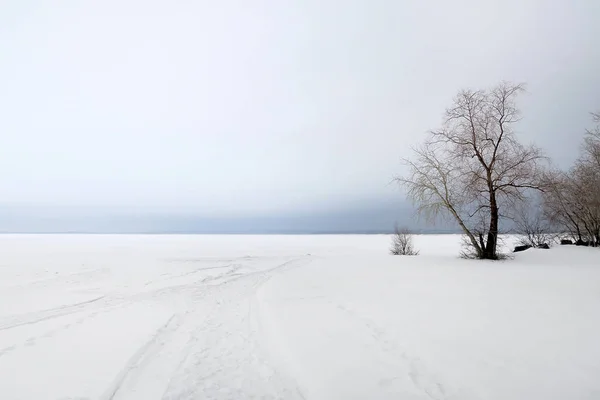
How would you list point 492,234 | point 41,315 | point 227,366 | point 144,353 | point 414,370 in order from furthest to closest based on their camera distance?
point 492,234
point 41,315
point 144,353
point 227,366
point 414,370

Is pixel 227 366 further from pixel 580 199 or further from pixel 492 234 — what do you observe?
pixel 580 199

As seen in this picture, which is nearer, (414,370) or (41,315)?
(414,370)

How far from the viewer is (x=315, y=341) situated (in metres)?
4.72

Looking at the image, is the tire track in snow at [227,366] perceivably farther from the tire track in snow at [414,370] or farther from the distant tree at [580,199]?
the distant tree at [580,199]

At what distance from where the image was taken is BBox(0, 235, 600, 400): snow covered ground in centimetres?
332

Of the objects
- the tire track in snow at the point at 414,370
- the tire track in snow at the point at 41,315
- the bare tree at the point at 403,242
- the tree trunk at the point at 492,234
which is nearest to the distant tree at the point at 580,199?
the tree trunk at the point at 492,234

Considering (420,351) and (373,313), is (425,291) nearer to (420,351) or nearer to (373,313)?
(373,313)

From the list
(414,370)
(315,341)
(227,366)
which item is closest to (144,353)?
(227,366)

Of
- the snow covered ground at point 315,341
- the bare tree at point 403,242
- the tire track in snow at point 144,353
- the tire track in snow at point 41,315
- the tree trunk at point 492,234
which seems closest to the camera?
the snow covered ground at point 315,341

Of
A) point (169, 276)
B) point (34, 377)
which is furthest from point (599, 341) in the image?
point (169, 276)

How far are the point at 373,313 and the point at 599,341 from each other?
3.36m

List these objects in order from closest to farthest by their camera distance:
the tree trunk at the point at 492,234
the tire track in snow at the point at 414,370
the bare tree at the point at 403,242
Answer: the tire track in snow at the point at 414,370 < the tree trunk at the point at 492,234 < the bare tree at the point at 403,242

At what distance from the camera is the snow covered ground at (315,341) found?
332 centimetres

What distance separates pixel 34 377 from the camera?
12.1 ft
